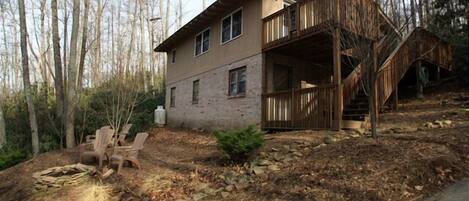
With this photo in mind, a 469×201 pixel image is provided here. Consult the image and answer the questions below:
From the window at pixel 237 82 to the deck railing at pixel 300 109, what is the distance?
1629 millimetres

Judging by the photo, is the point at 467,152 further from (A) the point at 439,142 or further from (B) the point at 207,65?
(B) the point at 207,65

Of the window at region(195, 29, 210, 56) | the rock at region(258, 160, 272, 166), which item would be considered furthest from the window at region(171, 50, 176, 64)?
the rock at region(258, 160, 272, 166)

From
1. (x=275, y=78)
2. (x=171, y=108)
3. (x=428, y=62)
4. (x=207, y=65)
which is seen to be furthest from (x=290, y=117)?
(x=171, y=108)

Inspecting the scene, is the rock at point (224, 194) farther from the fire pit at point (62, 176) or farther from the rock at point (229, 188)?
the fire pit at point (62, 176)

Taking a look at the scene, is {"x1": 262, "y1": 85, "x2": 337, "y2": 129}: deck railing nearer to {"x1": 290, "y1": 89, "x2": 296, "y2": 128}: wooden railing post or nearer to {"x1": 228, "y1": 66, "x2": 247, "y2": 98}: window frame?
{"x1": 290, "y1": 89, "x2": 296, "y2": 128}: wooden railing post

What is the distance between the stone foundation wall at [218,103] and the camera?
38.9 feet

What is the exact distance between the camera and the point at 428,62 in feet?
45.9

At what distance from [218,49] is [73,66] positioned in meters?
5.61

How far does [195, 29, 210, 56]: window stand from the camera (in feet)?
51.2

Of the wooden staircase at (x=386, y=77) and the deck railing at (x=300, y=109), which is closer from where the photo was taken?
the deck railing at (x=300, y=109)

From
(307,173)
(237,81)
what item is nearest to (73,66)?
(237,81)

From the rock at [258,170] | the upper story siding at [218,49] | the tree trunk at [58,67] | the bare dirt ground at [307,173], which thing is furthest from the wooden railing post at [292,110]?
the tree trunk at [58,67]

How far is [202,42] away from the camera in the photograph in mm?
16109

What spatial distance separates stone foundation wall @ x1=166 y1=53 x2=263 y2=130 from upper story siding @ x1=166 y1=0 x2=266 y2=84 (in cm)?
27
